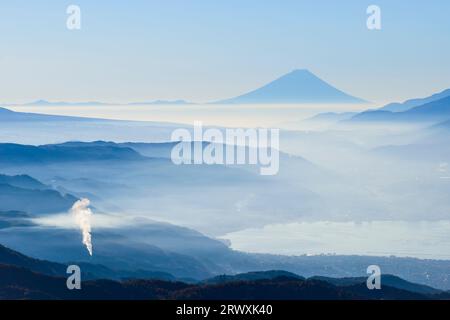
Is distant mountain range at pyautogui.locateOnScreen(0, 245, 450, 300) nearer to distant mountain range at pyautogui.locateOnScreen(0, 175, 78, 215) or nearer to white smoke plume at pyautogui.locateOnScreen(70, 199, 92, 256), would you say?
white smoke plume at pyautogui.locateOnScreen(70, 199, 92, 256)

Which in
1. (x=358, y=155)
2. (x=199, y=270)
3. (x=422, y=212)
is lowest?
(x=199, y=270)

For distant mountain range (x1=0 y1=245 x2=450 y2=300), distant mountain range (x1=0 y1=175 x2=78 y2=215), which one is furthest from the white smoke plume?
Answer: distant mountain range (x1=0 y1=245 x2=450 y2=300)

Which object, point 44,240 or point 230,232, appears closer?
point 44,240

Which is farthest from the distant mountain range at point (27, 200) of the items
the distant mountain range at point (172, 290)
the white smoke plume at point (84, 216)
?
the distant mountain range at point (172, 290)

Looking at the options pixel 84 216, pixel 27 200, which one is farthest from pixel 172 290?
pixel 27 200

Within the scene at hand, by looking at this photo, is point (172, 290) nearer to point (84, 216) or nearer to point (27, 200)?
point (84, 216)

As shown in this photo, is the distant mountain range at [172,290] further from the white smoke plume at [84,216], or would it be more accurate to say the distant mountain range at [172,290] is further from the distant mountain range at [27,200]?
the distant mountain range at [27,200]
